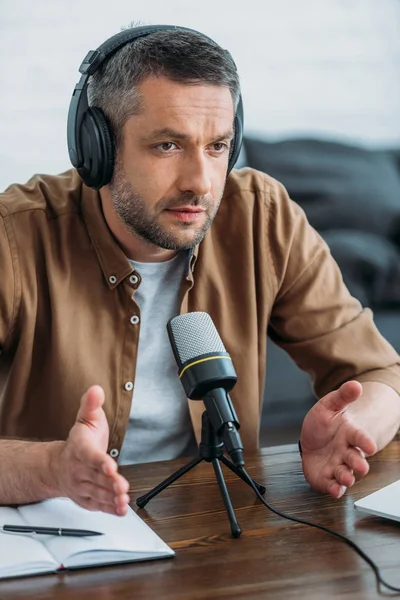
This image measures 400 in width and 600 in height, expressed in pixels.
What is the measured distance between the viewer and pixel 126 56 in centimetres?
140

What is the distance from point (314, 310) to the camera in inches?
64.7

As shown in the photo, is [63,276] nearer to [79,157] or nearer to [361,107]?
[79,157]

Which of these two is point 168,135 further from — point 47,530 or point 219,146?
point 47,530

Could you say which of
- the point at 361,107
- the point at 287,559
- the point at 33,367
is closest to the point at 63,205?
the point at 33,367

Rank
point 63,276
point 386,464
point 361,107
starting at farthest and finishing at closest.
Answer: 1. point 361,107
2. point 63,276
3. point 386,464

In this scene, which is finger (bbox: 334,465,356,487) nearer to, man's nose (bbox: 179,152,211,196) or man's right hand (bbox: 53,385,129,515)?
man's right hand (bbox: 53,385,129,515)

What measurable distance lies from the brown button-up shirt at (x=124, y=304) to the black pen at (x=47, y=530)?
0.47 metres

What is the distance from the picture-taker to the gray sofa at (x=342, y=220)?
276 cm

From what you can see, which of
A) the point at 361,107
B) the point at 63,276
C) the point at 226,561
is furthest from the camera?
the point at 361,107

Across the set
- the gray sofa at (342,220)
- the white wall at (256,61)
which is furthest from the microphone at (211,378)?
the white wall at (256,61)

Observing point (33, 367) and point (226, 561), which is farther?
point (33, 367)

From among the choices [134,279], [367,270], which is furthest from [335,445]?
[367,270]

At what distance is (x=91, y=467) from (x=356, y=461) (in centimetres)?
39

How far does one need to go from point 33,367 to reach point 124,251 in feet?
0.86
